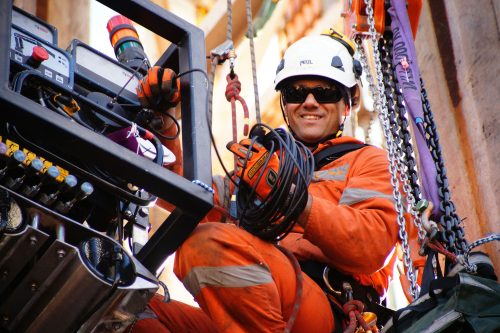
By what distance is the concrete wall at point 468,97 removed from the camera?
6.04 m

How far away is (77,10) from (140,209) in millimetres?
5333

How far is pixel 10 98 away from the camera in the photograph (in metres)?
3.93

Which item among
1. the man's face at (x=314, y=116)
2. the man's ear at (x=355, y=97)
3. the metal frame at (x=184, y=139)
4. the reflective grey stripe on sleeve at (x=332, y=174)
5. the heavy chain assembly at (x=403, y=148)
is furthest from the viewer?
the man's ear at (x=355, y=97)

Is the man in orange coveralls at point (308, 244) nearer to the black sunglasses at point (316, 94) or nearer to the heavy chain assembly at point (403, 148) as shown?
the black sunglasses at point (316, 94)

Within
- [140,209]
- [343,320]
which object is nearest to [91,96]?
[140,209]

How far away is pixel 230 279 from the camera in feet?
14.1

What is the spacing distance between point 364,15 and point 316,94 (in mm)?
508

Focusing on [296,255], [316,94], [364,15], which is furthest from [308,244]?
[364,15]

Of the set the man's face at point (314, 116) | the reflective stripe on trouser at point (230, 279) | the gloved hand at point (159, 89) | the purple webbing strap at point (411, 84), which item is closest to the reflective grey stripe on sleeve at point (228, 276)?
the reflective stripe on trouser at point (230, 279)

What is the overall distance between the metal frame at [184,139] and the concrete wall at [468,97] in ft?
6.47

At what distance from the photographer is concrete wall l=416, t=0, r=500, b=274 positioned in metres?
6.04

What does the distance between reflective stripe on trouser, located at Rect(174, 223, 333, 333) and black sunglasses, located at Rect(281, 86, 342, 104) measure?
4.95 ft

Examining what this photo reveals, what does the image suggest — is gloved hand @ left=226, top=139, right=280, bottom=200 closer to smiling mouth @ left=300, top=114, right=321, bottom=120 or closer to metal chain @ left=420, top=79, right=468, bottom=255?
metal chain @ left=420, top=79, right=468, bottom=255

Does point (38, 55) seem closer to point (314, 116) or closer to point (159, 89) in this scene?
point (159, 89)
